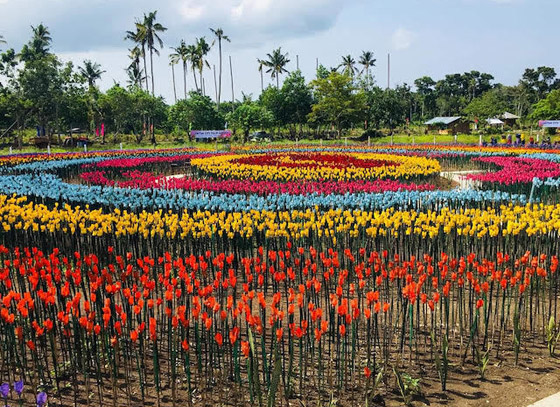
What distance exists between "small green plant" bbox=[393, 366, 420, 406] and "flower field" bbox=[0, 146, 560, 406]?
0.8 inches

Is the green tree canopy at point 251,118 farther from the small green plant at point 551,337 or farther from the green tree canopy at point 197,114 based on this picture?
the small green plant at point 551,337

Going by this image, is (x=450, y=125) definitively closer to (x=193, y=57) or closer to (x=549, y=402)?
(x=193, y=57)

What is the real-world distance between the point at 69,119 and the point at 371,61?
70.7m

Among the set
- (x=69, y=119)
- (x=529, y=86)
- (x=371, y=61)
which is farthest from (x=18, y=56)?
(x=529, y=86)

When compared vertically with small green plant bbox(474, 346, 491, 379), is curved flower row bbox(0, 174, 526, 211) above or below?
above

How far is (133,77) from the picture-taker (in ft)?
267

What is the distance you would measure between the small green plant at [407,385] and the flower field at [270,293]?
21mm

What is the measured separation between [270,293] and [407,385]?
3.04 meters

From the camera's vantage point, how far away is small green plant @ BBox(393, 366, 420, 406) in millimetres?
4486

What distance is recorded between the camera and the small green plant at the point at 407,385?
449 centimetres

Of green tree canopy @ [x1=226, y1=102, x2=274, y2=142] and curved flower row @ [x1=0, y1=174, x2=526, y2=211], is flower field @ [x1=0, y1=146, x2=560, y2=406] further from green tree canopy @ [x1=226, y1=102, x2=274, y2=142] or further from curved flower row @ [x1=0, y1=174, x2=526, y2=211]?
green tree canopy @ [x1=226, y1=102, x2=274, y2=142]

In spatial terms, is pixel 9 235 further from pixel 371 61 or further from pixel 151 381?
pixel 371 61

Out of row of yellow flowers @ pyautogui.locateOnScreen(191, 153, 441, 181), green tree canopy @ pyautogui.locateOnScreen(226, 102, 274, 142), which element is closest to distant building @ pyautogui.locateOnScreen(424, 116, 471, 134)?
green tree canopy @ pyautogui.locateOnScreen(226, 102, 274, 142)

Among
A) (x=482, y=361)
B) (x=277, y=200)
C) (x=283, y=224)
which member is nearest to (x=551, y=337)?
(x=482, y=361)
